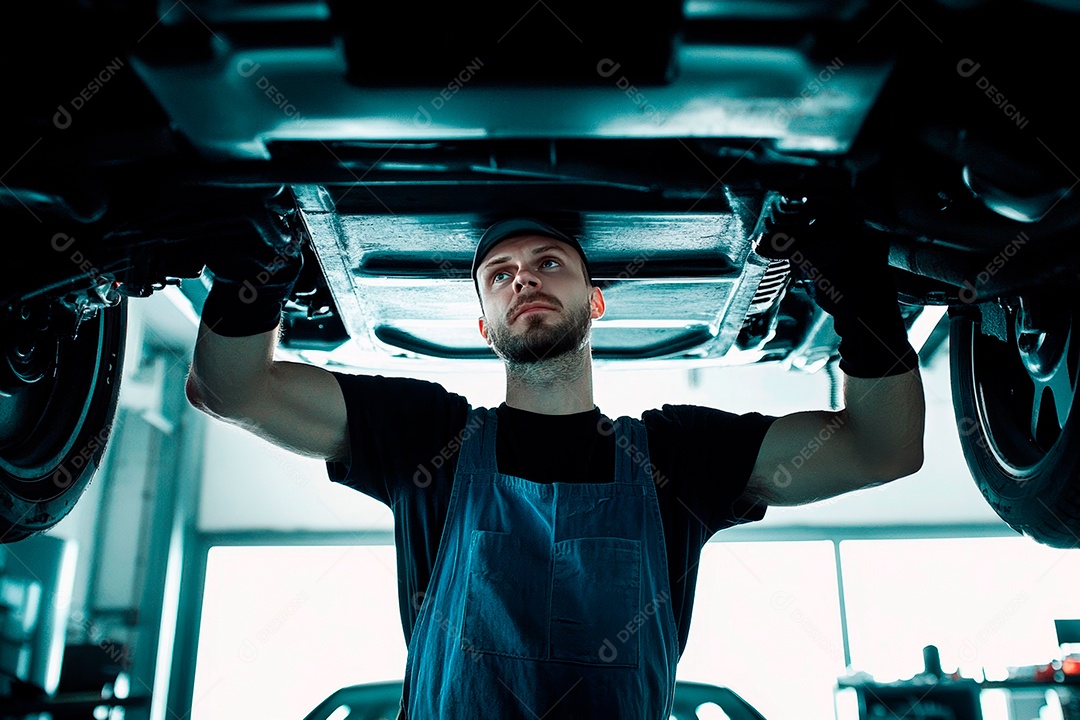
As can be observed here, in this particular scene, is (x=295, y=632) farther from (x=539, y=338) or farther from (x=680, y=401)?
(x=539, y=338)

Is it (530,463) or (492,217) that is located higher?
(492,217)

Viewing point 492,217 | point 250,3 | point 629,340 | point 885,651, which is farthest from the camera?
point 885,651

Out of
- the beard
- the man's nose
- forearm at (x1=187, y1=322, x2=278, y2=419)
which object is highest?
the man's nose

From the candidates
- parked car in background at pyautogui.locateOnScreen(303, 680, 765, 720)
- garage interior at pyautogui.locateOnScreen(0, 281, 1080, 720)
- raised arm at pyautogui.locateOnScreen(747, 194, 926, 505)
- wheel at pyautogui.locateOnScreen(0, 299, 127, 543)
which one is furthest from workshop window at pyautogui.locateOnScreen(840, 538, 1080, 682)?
wheel at pyautogui.locateOnScreen(0, 299, 127, 543)

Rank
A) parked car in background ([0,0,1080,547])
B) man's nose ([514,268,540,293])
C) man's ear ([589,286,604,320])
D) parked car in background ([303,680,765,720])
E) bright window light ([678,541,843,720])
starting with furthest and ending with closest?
bright window light ([678,541,843,720]), parked car in background ([303,680,765,720]), man's ear ([589,286,604,320]), man's nose ([514,268,540,293]), parked car in background ([0,0,1080,547])

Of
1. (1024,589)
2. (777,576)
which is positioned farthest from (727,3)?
(1024,589)

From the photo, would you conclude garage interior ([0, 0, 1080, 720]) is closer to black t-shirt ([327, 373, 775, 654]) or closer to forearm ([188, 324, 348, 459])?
black t-shirt ([327, 373, 775, 654])

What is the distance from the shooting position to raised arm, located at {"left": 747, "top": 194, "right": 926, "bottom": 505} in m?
1.28

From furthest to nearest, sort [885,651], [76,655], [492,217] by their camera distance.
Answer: [885,651], [76,655], [492,217]

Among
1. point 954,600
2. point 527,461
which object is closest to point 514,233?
point 527,461

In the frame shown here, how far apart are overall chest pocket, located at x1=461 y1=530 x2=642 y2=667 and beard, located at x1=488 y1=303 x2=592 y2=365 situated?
1.08 ft

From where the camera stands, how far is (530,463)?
55.9 inches

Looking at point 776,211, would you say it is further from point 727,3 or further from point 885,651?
point 885,651

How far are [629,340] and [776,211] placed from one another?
55cm
